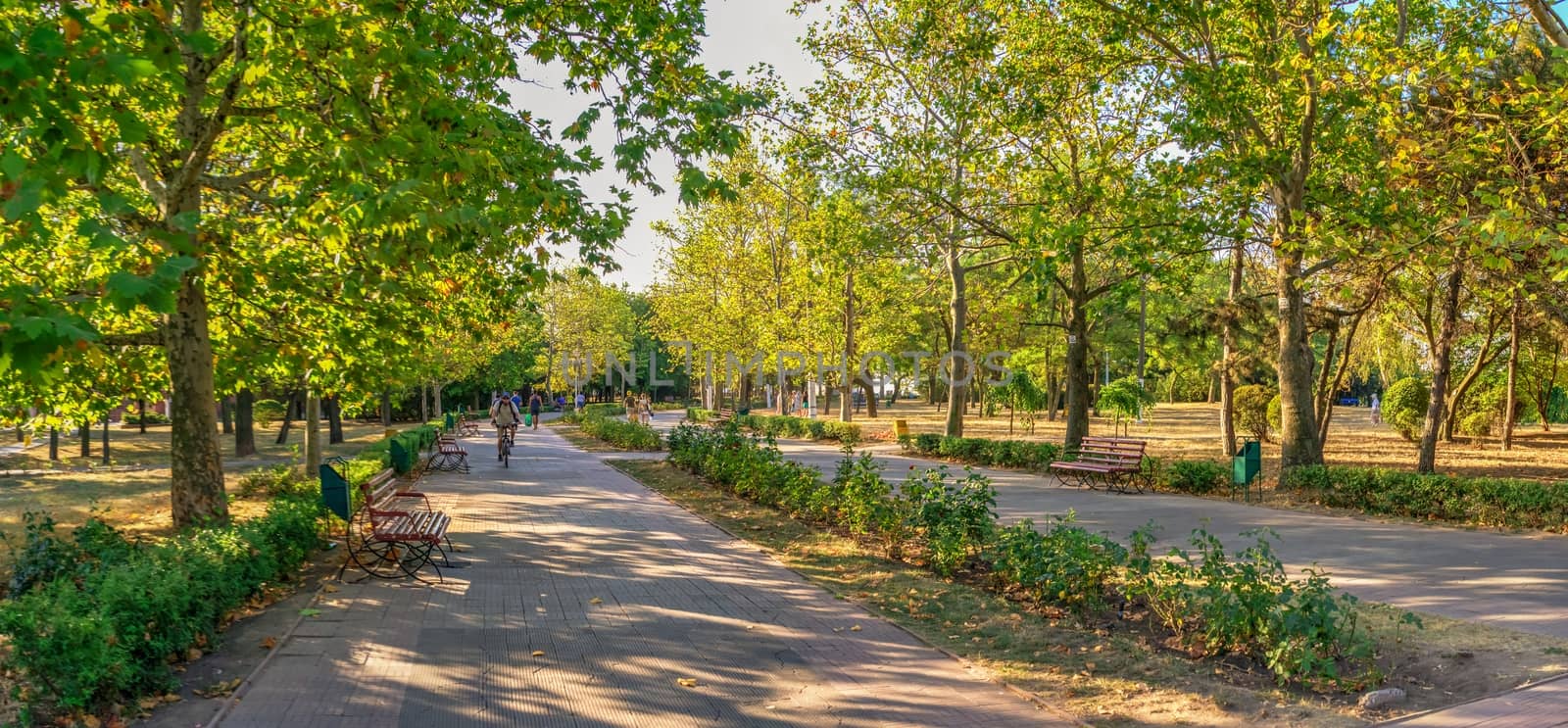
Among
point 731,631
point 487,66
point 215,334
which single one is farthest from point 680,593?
point 215,334

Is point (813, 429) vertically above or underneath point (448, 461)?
above

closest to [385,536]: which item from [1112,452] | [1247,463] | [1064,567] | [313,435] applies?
[1064,567]

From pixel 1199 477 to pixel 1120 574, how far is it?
7470mm

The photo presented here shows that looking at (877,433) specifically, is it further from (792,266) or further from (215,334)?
(215,334)

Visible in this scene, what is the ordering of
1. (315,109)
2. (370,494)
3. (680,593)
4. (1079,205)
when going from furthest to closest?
1. (1079,205)
2. (370,494)
3. (315,109)
4. (680,593)

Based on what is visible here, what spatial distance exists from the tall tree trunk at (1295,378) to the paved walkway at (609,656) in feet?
32.4

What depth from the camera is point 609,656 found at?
6043 mm

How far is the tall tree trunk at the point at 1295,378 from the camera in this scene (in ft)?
49.4

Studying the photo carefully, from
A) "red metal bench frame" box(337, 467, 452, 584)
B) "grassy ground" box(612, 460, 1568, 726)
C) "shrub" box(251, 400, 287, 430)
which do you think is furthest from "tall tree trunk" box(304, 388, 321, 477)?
"shrub" box(251, 400, 287, 430)

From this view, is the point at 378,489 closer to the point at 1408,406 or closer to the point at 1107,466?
the point at 1107,466

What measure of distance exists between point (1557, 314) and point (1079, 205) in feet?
27.4

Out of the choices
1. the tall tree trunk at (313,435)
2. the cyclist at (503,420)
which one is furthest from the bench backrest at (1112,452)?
the tall tree trunk at (313,435)

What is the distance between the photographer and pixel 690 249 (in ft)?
134

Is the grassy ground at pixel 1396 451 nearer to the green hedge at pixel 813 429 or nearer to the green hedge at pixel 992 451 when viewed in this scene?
the green hedge at pixel 813 429
